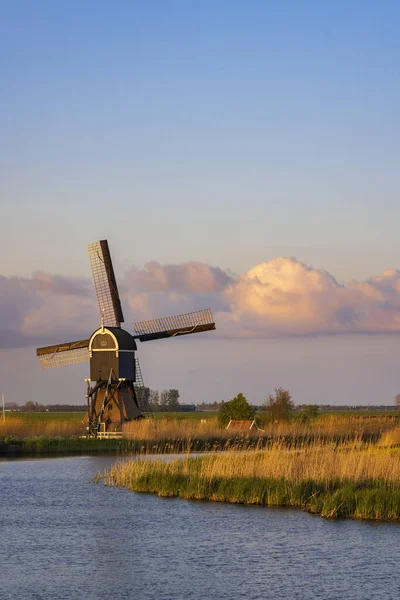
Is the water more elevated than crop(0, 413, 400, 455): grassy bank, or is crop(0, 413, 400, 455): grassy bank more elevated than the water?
crop(0, 413, 400, 455): grassy bank

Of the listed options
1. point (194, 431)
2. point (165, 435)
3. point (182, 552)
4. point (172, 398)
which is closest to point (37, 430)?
point (165, 435)

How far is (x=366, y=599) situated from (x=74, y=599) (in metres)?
4.49

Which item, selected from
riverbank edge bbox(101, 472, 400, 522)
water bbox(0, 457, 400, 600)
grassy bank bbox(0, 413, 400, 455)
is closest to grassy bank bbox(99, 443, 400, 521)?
riverbank edge bbox(101, 472, 400, 522)

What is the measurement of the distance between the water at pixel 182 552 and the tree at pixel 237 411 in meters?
26.8

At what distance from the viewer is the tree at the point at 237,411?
53.2 metres

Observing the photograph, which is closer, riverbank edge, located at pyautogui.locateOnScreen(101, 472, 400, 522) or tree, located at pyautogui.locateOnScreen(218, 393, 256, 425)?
riverbank edge, located at pyautogui.locateOnScreen(101, 472, 400, 522)

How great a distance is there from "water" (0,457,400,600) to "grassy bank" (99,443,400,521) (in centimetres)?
51

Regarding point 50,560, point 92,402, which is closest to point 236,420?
point 92,402

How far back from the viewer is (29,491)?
28.0 metres

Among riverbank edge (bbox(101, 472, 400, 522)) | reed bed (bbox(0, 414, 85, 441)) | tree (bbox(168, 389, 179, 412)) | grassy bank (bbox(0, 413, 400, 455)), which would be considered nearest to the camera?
riverbank edge (bbox(101, 472, 400, 522))

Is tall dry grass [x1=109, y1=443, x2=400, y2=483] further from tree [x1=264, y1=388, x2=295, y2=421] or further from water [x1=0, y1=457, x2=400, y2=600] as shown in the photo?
tree [x1=264, y1=388, x2=295, y2=421]

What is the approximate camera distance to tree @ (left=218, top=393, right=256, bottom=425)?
2093 inches

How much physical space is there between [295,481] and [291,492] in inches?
30.7

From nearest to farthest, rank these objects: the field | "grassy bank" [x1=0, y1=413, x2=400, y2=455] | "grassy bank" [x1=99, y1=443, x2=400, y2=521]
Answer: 1. "grassy bank" [x1=99, y1=443, x2=400, y2=521]
2. "grassy bank" [x1=0, y1=413, x2=400, y2=455]
3. the field
